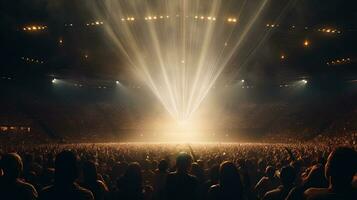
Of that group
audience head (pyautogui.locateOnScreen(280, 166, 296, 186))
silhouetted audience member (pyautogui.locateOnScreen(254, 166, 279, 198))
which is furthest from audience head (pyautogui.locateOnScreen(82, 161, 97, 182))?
A: silhouetted audience member (pyautogui.locateOnScreen(254, 166, 279, 198))

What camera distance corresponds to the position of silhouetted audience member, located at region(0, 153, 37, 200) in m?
4.15

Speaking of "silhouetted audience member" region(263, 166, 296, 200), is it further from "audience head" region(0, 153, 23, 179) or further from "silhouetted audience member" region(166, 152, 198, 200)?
"audience head" region(0, 153, 23, 179)

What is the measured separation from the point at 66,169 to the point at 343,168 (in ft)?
8.52

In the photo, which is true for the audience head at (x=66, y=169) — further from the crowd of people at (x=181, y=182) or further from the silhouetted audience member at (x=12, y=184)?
the silhouetted audience member at (x=12, y=184)

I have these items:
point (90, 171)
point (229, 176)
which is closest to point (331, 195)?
point (229, 176)

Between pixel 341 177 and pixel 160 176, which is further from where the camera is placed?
pixel 160 176

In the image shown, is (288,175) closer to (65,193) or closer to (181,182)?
(181,182)

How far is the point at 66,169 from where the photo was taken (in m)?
3.71

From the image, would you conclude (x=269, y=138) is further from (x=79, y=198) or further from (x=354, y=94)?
(x=79, y=198)

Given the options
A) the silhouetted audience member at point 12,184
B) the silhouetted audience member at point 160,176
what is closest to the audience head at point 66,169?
the silhouetted audience member at point 12,184

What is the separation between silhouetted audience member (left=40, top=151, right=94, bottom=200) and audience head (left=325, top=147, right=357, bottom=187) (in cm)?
233

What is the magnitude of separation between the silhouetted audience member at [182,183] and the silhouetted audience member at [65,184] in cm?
181

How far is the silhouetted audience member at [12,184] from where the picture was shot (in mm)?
4148

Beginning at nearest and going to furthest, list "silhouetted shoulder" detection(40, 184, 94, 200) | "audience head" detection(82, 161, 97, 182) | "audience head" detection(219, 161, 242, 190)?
"silhouetted shoulder" detection(40, 184, 94, 200) < "audience head" detection(219, 161, 242, 190) < "audience head" detection(82, 161, 97, 182)
